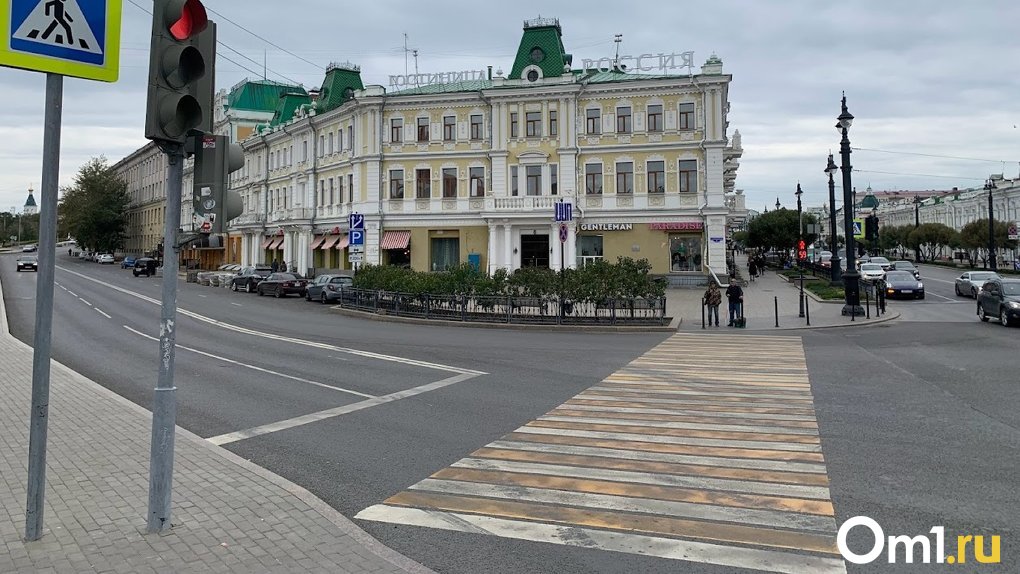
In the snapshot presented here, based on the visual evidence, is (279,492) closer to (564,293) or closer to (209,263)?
(564,293)

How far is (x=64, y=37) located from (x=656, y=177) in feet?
128

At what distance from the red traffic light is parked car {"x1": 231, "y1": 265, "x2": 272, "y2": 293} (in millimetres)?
41143

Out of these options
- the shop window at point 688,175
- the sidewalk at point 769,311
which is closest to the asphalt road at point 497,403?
the sidewalk at point 769,311

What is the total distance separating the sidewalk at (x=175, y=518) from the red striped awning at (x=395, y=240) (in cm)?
3724

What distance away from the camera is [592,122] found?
42.6 m

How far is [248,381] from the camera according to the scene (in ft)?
43.7

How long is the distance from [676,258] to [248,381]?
32228mm

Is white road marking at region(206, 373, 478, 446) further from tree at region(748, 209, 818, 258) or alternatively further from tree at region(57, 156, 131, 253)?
tree at region(57, 156, 131, 253)

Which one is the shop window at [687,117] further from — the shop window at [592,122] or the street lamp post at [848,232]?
the street lamp post at [848,232]

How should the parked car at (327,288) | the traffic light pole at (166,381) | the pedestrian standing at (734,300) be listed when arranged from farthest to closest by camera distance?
the parked car at (327,288) < the pedestrian standing at (734,300) < the traffic light pole at (166,381)

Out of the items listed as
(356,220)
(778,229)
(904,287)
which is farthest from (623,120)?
(778,229)

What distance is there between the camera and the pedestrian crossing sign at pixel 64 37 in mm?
4559

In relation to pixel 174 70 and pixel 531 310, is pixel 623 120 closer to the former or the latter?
pixel 531 310

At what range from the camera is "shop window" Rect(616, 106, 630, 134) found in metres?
42.0
